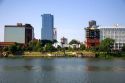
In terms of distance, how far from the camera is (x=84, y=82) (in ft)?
130

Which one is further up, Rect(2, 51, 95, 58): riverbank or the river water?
Rect(2, 51, 95, 58): riverbank

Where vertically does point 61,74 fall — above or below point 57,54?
below

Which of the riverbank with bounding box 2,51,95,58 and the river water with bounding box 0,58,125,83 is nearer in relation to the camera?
the river water with bounding box 0,58,125,83

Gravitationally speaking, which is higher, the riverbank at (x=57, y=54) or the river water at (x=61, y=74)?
the riverbank at (x=57, y=54)

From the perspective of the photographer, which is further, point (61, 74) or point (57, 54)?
point (57, 54)

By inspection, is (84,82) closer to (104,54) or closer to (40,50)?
(104,54)

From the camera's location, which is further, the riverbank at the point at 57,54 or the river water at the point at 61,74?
the riverbank at the point at 57,54

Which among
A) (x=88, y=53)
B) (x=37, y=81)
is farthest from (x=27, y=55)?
(x=37, y=81)

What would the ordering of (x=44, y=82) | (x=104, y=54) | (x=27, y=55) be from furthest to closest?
(x=27, y=55) → (x=104, y=54) → (x=44, y=82)

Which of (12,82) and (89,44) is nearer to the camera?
(12,82)

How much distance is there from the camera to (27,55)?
6225 inches

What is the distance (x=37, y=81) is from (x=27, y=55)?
11850 centimetres

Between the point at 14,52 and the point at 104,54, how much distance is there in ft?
137

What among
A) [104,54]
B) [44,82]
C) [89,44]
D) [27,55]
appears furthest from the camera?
[89,44]
